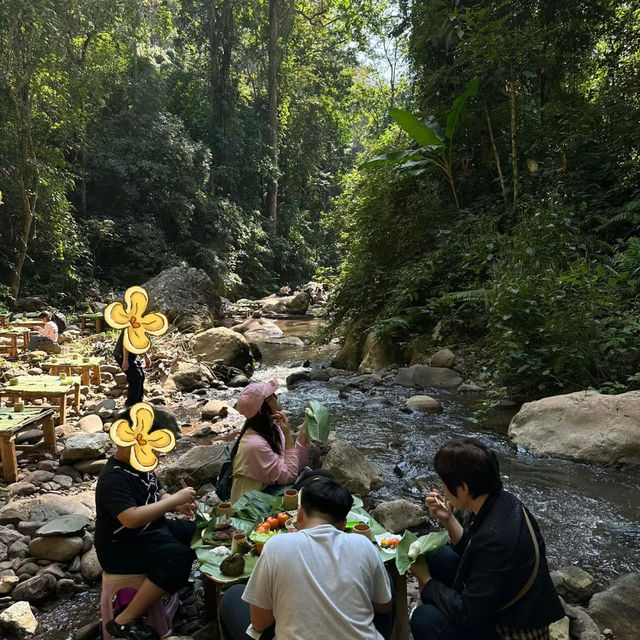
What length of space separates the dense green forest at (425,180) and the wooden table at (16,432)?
16.8 ft

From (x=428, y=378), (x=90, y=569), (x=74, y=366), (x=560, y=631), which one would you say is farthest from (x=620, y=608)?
(x=74, y=366)

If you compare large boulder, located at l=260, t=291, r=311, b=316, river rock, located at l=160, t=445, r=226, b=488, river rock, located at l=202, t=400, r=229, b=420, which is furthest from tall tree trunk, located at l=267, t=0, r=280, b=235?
river rock, located at l=160, t=445, r=226, b=488

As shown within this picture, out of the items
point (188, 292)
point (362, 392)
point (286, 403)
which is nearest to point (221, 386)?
point (286, 403)

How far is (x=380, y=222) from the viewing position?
1029 cm

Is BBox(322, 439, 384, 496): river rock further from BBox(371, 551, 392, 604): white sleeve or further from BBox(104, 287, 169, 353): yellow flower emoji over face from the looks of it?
BBox(104, 287, 169, 353): yellow flower emoji over face

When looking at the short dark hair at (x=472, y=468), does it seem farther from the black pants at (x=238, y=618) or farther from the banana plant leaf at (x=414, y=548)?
the black pants at (x=238, y=618)

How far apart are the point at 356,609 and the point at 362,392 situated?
5.95 meters

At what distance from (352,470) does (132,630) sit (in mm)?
2192

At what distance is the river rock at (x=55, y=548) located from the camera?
3.21 metres

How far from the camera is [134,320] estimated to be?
1925 mm

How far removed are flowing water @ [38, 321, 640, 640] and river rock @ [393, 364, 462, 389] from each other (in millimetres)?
243

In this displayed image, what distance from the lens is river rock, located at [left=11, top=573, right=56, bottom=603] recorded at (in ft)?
9.53

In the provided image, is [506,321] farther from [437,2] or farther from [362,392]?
[437,2]

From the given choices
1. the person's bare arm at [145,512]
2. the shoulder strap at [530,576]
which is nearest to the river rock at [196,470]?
the person's bare arm at [145,512]
